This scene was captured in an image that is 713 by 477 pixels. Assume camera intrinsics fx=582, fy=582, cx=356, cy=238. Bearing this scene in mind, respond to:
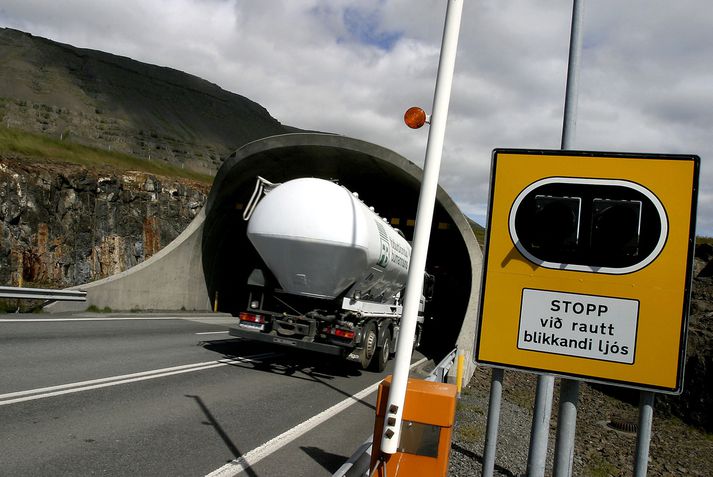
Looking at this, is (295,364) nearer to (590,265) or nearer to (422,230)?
(422,230)

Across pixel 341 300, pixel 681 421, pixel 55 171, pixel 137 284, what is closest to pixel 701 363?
pixel 681 421

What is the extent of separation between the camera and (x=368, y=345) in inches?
501

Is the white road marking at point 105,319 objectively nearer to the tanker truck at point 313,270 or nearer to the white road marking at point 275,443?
the tanker truck at point 313,270

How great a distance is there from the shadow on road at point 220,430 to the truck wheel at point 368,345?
4.66 m

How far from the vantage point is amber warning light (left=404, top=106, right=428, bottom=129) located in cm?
356

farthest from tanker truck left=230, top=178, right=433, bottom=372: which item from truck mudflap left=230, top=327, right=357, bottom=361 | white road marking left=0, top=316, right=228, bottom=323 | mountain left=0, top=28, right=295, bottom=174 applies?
mountain left=0, top=28, right=295, bottom=174

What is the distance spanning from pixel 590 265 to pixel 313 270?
9.03m

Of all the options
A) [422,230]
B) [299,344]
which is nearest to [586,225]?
[422,230]

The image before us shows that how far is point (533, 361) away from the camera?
302 cm

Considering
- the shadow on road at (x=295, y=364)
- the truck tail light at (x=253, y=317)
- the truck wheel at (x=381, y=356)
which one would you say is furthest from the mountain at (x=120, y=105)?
the truck wheel at (x=381, y=356)

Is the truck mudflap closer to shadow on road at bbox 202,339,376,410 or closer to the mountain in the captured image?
shadow on road at bbox 202,339,376,410

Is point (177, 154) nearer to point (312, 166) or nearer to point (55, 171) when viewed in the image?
point (55, 171)

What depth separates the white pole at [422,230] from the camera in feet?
10.4

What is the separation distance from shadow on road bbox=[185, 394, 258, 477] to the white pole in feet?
9.80
